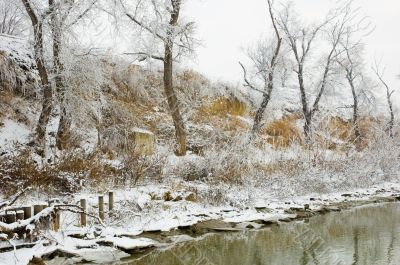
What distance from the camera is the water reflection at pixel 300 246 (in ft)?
31.0

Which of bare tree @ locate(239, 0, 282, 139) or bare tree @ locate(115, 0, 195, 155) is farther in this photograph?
bare tree @ locate(239, 0, 282, 139)

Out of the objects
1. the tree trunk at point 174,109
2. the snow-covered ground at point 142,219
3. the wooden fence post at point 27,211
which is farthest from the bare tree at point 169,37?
the wooden fence post at point 27,211

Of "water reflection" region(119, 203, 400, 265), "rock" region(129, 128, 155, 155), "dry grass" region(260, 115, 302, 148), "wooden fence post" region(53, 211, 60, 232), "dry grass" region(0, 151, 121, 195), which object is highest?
"dry grass" region(260, 115, 302, 148)

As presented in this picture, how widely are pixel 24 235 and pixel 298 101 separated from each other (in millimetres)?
27885

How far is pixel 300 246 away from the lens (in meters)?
10.8

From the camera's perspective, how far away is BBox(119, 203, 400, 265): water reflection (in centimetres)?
944

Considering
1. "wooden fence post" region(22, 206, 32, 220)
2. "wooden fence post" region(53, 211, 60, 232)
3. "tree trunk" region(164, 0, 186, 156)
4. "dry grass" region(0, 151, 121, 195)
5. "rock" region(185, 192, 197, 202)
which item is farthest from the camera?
"tree trunk" region(164, 0, 186, 156)

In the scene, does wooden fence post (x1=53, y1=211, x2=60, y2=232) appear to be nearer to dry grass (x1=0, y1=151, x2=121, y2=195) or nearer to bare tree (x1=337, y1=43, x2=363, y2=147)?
dry grass (x1=0, y1=151, x2=121, y2=195)

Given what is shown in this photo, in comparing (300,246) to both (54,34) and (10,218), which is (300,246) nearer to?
(10,218)

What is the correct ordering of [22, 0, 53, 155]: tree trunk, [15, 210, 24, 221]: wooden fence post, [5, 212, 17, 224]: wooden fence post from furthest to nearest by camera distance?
[22, 0, 53, 155]: tree trunk < [15, 210, 24, 221]: wooden fence post < [5, 212, 17, 224]: wooden fence post

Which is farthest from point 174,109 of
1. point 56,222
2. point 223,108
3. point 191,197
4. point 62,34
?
point 56,222

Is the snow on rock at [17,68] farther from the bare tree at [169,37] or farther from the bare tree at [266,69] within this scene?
the bare tree at [266,69]

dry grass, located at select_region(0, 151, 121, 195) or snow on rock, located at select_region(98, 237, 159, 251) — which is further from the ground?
dry grass, located at select_region(0, 151, 121, 195)

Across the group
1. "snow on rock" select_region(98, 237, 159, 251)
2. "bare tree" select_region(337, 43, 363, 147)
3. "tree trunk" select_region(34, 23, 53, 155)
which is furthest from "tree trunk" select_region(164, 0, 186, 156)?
"bare tree" select_region(337, 43, 363, 147)
